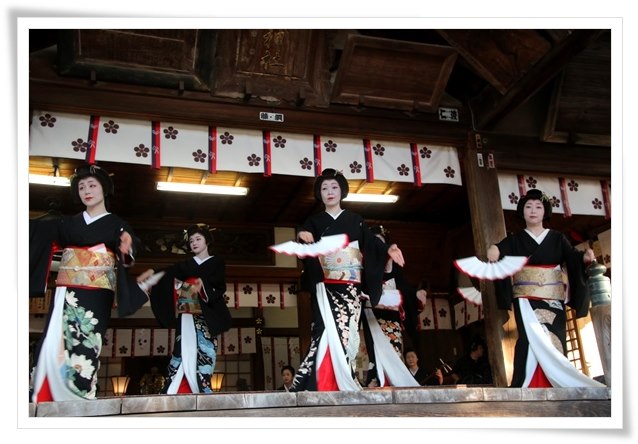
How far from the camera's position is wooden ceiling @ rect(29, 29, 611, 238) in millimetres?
7191

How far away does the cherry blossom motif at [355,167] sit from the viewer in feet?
26.6

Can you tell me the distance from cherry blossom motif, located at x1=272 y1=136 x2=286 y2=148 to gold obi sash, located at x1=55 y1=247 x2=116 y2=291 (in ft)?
9.51

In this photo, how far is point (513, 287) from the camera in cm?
677

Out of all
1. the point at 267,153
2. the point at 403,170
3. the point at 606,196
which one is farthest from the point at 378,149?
the point at 606,196

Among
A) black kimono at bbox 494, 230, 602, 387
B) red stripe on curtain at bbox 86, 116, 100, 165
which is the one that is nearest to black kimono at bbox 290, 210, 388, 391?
black kimono at bbox 494, 230, 602, 387

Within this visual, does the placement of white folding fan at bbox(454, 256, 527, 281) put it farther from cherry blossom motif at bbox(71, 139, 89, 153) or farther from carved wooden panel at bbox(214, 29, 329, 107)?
cherry blossom motif at bbox(71, 139, 89, 153)

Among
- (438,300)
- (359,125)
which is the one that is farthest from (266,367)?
(359,125)

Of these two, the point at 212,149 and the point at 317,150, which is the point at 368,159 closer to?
the point at 317,150

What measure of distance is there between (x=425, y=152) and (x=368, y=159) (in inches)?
30.6

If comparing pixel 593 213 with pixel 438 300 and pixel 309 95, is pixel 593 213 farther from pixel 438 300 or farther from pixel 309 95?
pixel 438 300

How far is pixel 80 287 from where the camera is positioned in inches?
214

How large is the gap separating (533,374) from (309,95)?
3922mm

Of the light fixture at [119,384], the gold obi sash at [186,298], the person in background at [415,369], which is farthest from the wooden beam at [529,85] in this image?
the light fixture at [119,384]

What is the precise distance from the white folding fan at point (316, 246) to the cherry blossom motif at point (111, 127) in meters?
2.74
